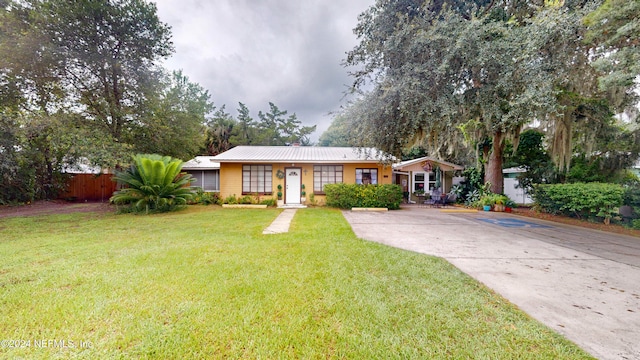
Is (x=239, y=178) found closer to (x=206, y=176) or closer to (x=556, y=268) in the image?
(x=206, y=176)

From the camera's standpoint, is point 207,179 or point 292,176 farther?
point 207,179

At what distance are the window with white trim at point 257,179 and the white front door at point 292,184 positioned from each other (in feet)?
2.75

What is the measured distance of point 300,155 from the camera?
460 inches

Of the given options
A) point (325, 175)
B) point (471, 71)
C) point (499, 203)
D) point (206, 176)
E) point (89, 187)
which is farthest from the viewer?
point (89, 187)

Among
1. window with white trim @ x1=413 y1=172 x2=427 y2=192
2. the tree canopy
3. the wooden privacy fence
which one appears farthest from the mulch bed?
the wooden privacy fence

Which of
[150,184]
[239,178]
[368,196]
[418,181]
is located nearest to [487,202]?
[418,181]

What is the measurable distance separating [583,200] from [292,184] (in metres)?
10.6

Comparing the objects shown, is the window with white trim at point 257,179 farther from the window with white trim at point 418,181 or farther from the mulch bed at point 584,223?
the mulch bed at point 584,223

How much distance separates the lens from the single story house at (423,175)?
1267cm

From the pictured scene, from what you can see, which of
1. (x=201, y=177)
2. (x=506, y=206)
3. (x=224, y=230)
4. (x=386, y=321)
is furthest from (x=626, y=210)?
(x=201, y=177)

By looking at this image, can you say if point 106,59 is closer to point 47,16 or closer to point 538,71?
point 47,16

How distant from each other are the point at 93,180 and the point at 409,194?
18.2 m

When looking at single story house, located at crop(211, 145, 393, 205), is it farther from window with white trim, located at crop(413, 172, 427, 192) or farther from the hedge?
window with white trim, located at crop(413, 172, 427, 192)

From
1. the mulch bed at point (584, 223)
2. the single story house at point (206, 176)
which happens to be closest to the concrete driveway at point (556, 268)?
the mulch bed at point (584, 223)
